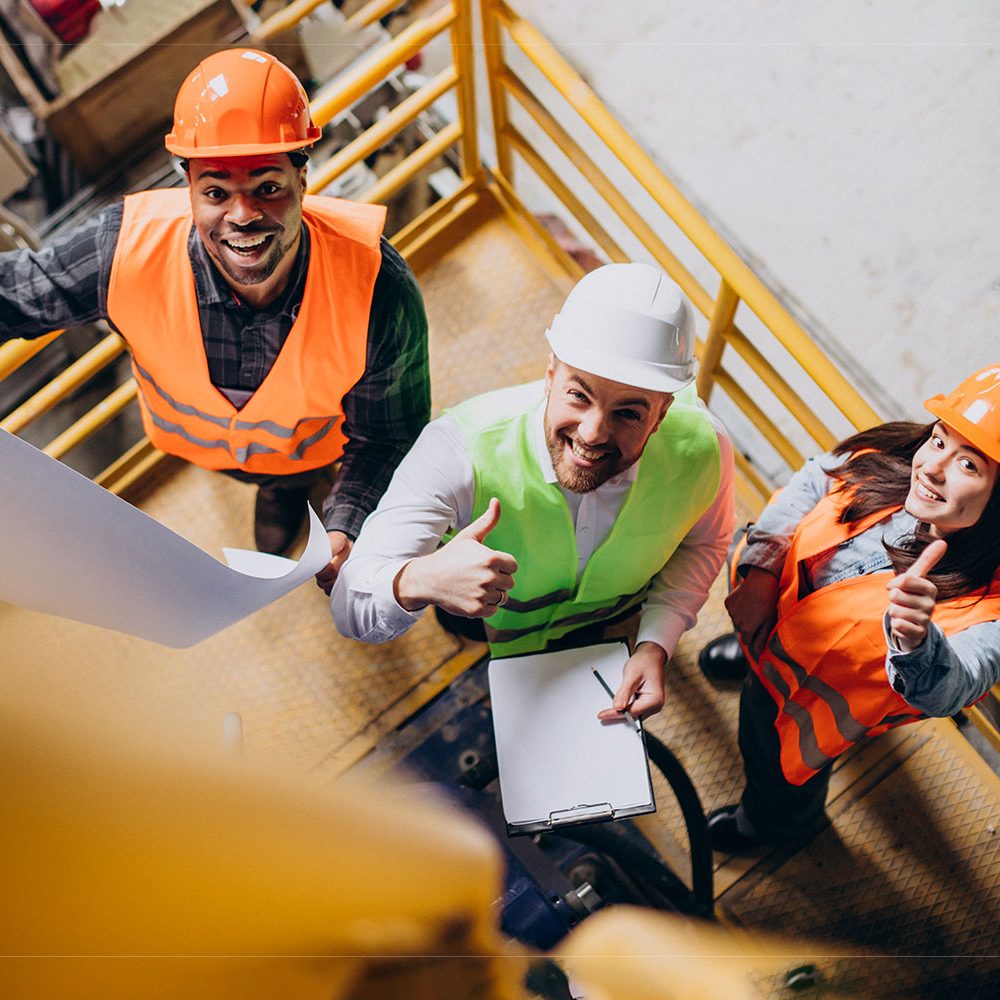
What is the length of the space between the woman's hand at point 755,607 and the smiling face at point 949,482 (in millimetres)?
390

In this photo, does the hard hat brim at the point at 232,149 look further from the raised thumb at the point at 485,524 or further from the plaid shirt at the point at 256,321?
the raised thumb at the point at 485,524

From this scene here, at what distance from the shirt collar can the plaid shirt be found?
0.37 m

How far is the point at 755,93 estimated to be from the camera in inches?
171

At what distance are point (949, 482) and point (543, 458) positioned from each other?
2.33ft

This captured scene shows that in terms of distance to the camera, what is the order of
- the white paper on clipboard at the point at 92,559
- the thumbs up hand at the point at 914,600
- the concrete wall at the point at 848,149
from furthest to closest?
the concrete wall at the point at 848,149 → the thumbs up hand at the point at 914,600 → the white paper on clipboard at the point at 92,559

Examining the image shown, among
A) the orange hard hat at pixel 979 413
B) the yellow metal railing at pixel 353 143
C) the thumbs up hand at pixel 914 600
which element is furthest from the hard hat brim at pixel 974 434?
the yellow metal railing at pixel 353 143

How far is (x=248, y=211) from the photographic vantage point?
177 cm

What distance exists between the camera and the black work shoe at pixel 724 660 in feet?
8.47

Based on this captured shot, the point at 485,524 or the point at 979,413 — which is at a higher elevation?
the point at 485,524

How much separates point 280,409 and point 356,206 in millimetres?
Answer: 453

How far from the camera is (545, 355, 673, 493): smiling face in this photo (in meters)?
1.69

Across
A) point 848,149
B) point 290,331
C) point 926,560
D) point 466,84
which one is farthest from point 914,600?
point 848,149

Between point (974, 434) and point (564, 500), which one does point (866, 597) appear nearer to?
point (974, 434)

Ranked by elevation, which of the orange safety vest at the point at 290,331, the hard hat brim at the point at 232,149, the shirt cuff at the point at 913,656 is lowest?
the shirt cuff at the point at 913,656
